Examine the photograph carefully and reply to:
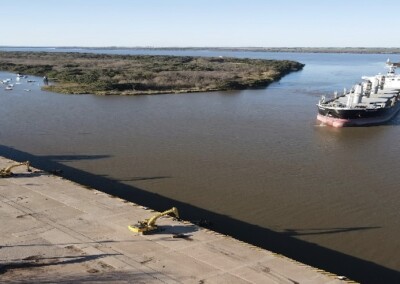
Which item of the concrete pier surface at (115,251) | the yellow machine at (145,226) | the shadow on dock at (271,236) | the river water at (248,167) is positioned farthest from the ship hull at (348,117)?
the yellow machine at (145,226)

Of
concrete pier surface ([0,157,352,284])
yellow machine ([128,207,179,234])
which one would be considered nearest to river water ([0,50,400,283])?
concrete pier surface ([0,157,352,284])

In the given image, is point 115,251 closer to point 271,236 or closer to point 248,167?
point 271,236

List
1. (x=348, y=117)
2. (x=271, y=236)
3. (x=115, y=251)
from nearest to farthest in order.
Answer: (x=115, y=251) → (x=271, y=236) → (x=348, y=117)

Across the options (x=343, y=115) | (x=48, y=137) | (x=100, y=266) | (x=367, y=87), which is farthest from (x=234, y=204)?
(x=367, y=87)

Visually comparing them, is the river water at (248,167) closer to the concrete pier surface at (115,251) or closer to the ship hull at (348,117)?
the ship hull at (348,117)

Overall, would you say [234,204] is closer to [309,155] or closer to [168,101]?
[309,155]

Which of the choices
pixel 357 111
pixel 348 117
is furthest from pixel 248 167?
pixel 357 111
